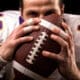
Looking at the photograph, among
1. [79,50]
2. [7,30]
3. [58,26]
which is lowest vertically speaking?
[79,50]

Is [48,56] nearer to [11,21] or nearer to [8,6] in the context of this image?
[11,21]

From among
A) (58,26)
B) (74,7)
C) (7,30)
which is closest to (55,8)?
(58,26)

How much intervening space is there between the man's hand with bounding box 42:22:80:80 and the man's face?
0.43 ft

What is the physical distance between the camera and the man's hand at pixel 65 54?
103cm

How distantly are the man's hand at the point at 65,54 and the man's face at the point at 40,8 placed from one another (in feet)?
0.43

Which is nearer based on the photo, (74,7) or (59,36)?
(59,36)

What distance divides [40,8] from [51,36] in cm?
22

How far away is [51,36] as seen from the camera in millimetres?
1022

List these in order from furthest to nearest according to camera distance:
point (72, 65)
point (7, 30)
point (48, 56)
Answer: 1. point (7, 30)
2. point (72, 65)
3. point (48, 56)

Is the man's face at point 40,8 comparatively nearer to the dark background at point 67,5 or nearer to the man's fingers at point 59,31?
the man's fingers at point 59,31

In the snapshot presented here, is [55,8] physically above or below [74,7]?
above

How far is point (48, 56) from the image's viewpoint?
1024 mm

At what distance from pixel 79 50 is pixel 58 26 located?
17.1 inches

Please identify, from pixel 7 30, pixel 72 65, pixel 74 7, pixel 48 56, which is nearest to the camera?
pixel 48 56
